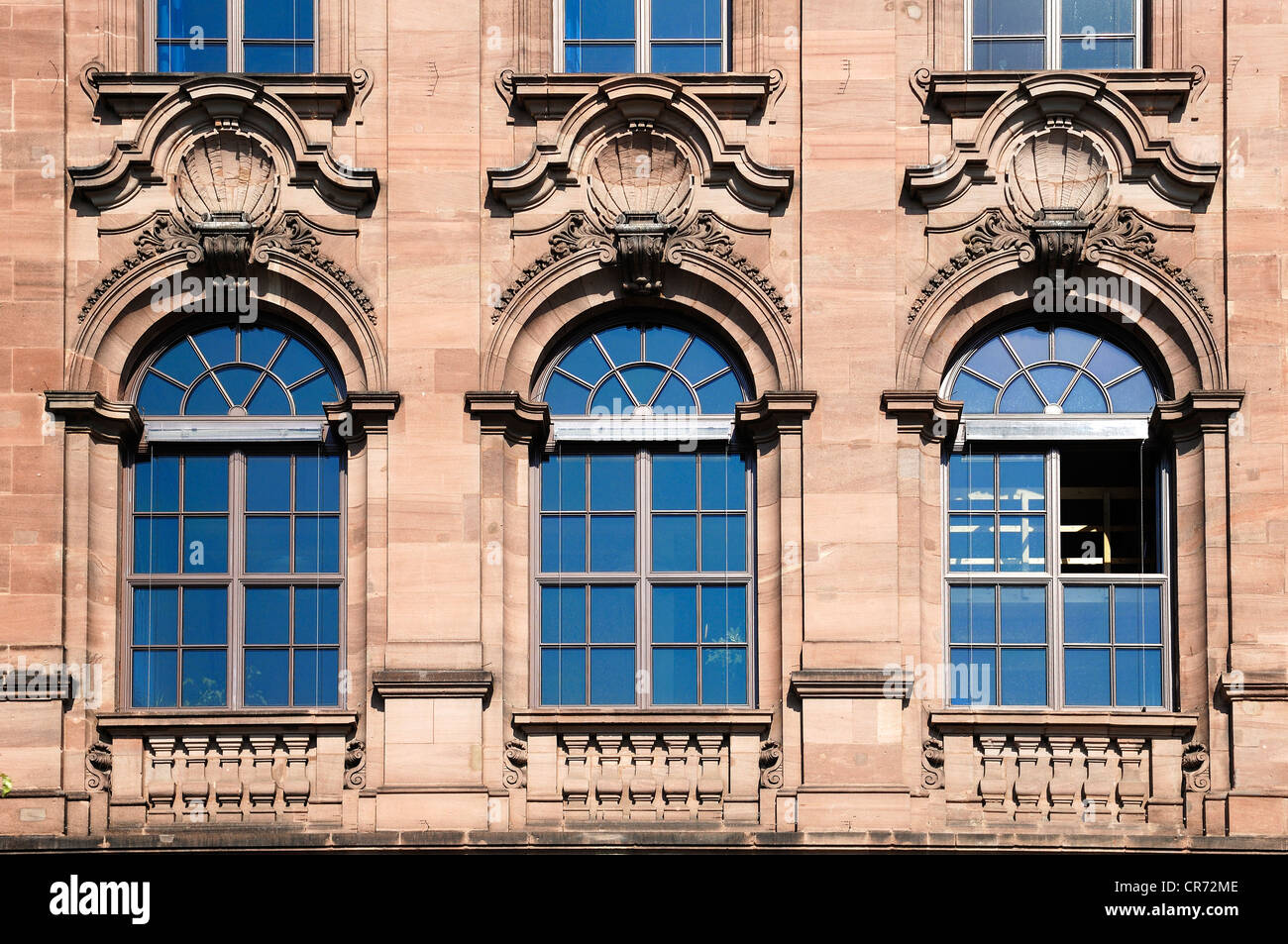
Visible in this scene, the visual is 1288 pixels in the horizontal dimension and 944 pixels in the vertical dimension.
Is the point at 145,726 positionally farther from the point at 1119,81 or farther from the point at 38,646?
the point at 1119,81

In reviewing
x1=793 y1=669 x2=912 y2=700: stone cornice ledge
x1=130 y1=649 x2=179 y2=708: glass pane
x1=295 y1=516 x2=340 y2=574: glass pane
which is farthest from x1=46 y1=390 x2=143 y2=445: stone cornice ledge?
x1=793 y1=669 x2=912 y2=700: stone cornice ledge

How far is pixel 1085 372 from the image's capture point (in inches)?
694

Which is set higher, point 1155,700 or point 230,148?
point 230,148

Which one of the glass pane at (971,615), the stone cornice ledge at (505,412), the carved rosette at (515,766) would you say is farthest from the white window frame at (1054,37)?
the carved rosette at (515,766)

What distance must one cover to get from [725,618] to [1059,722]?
288 cm

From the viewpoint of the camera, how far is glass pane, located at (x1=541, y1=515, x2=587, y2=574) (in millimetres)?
17359

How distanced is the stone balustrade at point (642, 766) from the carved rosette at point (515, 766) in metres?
0.02

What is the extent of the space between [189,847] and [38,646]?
222cm

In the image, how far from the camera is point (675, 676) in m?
17.2

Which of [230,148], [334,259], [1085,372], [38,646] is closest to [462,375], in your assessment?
[334,259]

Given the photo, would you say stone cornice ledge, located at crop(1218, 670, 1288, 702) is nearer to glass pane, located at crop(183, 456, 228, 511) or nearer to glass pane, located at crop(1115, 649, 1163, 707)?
glass pane, located at crop(1115, 649, 1163, 707)

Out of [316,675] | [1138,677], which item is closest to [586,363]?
[316,675]

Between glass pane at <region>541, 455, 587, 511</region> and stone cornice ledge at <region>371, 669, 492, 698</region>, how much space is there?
1731mm
